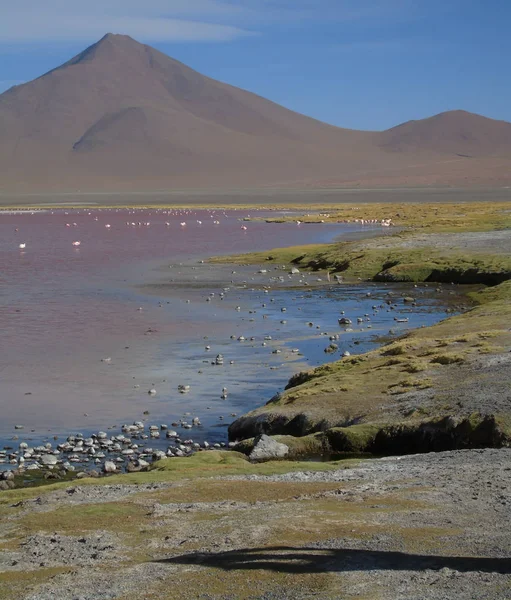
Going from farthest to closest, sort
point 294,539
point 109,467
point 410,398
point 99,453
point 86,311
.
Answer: point 86,311 < point 410,398 < point 99,453 < point 109,467 < point 294,539

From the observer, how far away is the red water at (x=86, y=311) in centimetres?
2275

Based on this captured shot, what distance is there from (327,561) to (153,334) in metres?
20.9

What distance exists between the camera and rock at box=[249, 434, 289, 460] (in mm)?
17031

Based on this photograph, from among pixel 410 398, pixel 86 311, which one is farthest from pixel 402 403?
pixel 86 311

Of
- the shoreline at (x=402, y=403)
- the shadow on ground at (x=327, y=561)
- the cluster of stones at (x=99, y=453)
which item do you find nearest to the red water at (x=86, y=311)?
the cluster of stones at (x=99, y=453)

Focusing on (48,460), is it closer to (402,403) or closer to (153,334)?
(402,403)

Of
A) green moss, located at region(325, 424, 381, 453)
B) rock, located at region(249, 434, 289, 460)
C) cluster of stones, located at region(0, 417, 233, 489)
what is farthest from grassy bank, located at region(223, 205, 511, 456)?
cluster of stones, located at region(0, 417, 233, 489)

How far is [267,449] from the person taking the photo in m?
17.1

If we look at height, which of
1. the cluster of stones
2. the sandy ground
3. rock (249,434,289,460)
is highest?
Answer: the sandy ground

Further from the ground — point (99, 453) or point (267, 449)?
point (267, 449)

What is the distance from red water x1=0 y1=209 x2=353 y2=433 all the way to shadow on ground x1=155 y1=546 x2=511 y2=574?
987 centimetres

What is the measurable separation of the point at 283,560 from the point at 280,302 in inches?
1064

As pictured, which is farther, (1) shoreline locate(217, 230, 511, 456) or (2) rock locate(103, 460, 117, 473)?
Result: (1) shoreline locate(217, 230, 511, 456)

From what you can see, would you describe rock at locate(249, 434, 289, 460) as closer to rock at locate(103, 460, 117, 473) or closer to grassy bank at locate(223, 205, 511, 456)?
grassy bank at locate(223, 205, 511, 456)
